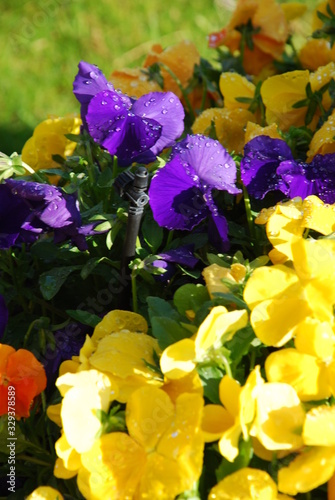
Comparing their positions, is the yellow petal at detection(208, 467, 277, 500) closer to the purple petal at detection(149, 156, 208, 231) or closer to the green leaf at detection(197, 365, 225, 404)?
the green leaf at detection(197, 365, 225, 404)

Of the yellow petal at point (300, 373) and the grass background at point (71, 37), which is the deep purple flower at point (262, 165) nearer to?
the yellow petal at point (300, 373)

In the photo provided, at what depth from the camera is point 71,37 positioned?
3.06m

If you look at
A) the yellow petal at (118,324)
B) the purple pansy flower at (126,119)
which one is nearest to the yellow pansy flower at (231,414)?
the yellow petal at (118,324)

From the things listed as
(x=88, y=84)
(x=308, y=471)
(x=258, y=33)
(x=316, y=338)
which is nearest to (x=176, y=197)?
(x=88, y=84)

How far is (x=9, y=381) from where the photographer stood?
90cm

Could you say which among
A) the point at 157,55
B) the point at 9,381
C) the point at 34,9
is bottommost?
the point at 34,9

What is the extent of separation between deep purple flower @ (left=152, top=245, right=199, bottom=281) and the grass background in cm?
179

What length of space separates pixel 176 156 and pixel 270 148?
0.17 m

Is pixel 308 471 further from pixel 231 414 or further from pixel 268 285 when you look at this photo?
pixel 268 285

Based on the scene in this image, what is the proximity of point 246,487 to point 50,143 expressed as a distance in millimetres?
842

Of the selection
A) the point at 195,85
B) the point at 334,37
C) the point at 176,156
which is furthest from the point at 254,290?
the point at 334,37

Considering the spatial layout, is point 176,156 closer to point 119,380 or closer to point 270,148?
point 270,148

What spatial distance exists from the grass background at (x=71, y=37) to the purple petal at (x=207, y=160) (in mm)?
1773

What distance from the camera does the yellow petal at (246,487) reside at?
68 cm
